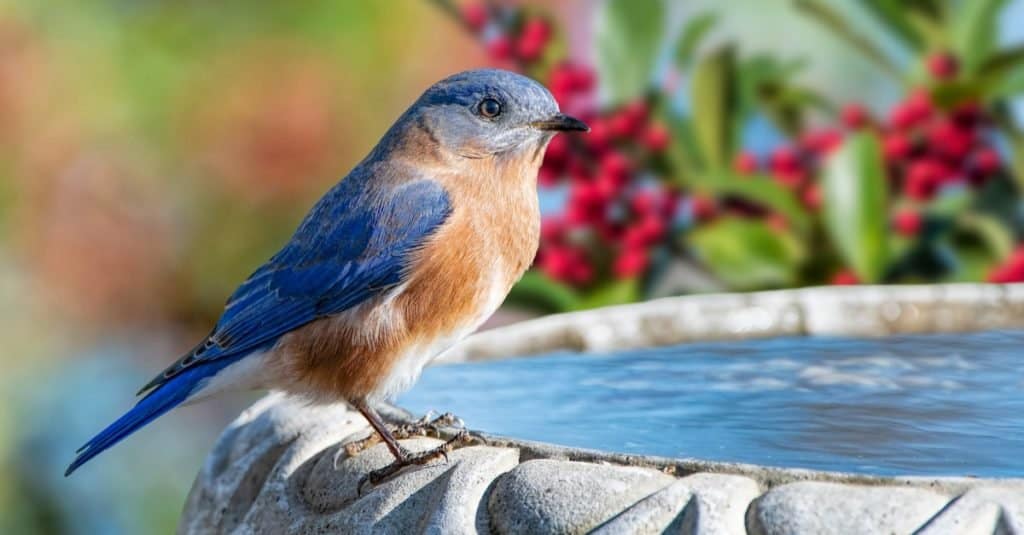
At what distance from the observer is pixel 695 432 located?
2.00 m

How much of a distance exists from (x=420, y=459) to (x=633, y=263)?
109 inches

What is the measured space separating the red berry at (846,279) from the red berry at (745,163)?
474 mm

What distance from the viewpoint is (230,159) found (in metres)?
4.68

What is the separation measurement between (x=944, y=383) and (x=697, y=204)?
2.31 meters

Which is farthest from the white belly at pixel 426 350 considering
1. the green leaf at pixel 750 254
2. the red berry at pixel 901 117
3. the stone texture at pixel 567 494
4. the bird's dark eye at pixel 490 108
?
the red berry at pixel 901 117

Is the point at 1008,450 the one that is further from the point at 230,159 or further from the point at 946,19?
the point at 230,159

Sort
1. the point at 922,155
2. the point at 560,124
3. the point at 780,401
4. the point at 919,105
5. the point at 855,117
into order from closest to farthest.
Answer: the point at 780,401
the point at 560,124
the point at 919,105
the point at 922,155
the point at 855,117

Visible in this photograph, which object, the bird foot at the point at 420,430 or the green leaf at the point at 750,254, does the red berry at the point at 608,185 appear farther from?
the bird foot at the point at 420,430

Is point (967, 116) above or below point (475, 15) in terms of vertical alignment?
below

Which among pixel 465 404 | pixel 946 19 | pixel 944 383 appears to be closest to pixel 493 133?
pixel 465 404

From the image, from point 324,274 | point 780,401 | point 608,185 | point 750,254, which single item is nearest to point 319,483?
point 324,274

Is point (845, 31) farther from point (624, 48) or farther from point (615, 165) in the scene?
point (615, 165)

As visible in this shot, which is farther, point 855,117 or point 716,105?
point 855,117

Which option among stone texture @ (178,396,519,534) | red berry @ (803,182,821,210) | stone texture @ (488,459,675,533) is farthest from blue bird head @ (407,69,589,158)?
red berry @ (803,182,821,210)
